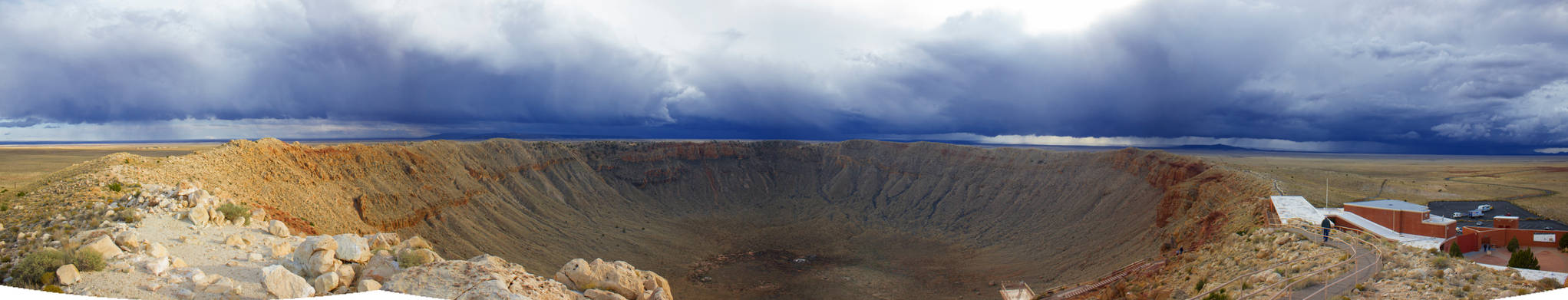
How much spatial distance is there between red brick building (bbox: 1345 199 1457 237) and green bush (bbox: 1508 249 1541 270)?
22.0 feet

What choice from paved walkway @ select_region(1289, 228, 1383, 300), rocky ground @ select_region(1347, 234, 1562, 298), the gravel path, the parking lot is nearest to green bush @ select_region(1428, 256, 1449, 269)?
rocky ground @ select_region(1347, 234, 1562, 298)

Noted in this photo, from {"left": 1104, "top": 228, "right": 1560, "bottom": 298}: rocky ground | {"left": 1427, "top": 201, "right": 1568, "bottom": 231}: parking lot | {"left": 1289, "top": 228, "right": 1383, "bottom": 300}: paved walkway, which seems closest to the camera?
{"left": 1104, "top": 228, "right": 1560, "bottom": 298}: rocky ground

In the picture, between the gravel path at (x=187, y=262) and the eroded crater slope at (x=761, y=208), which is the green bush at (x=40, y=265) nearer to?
the gravel path at (x=187, y=262)

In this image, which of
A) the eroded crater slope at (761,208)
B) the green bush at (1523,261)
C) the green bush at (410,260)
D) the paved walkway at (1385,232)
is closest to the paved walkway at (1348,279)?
the green bush at (1523,261)

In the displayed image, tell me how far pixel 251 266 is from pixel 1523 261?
31.2 m

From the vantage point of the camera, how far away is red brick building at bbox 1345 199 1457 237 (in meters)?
23.4

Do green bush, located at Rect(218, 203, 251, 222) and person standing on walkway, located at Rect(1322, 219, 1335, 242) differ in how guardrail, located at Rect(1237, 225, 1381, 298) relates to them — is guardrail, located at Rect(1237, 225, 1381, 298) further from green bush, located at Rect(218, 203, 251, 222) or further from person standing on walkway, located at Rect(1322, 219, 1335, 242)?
A: green bush, located at Rect(218, 203, 251, 222)

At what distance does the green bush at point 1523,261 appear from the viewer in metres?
16.9

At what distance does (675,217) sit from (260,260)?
59.8m

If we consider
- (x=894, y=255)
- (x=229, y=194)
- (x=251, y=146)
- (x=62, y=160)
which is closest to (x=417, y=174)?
(x=251, y=146)

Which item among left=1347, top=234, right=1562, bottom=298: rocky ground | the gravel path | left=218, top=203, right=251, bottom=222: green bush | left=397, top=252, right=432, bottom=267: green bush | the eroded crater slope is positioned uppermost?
left=218, top=203, right=251, bottom=222: green bush

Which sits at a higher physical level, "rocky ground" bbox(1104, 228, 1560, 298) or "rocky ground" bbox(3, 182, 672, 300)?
"rocky ground" bbox(3, 182, 672, 300)

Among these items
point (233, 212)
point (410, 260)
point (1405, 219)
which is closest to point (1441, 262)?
point (1405, 219)

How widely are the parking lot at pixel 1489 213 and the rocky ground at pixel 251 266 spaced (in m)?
36.4
